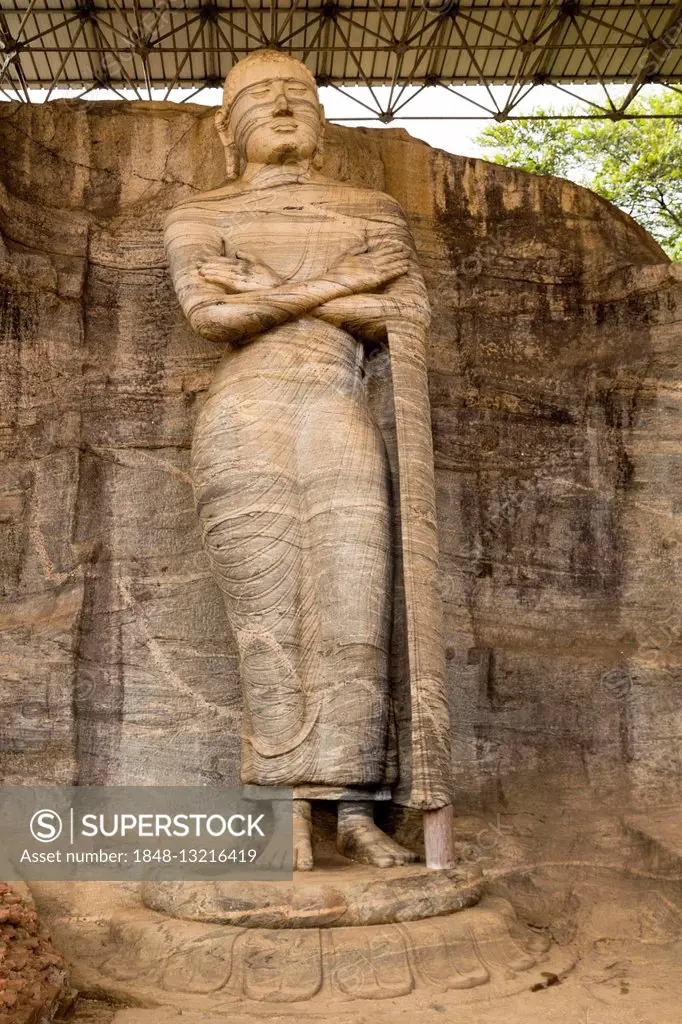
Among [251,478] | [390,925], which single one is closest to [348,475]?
[251,478]

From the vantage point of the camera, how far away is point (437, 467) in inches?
269

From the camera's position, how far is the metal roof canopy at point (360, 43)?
12.1 meters

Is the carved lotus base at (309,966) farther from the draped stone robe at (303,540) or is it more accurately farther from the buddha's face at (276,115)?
the buddha's face at (276,115)

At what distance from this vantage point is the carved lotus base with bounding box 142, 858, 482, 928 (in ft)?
14.8

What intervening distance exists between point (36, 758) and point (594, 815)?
9.15ft

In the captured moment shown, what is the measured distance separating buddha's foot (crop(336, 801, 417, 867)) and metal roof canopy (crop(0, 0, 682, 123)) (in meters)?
8.74

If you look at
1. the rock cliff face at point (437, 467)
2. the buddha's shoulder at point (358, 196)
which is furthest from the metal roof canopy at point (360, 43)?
the buddha's shoulder at point (358, 196)

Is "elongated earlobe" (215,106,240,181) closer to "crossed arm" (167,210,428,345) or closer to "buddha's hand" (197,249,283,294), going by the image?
"crossed arm" (167,210,428,345)

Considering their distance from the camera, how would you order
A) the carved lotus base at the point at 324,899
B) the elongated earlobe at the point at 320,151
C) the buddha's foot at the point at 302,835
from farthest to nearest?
the elongated earlobe at the point at 320,151, the buddha's foot at the point at 302,835, the carved lotus base at the point at 324,899

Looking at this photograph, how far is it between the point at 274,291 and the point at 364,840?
101 inches

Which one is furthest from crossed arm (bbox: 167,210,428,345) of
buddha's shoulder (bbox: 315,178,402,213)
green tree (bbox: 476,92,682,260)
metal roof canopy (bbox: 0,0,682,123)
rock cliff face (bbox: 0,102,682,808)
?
green tree (bbox: 476,92,682,260)

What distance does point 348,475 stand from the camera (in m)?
5.62

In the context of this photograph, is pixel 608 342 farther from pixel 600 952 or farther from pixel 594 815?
pixel 600 952

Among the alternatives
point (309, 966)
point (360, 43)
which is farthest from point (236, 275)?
point (360, 43)
